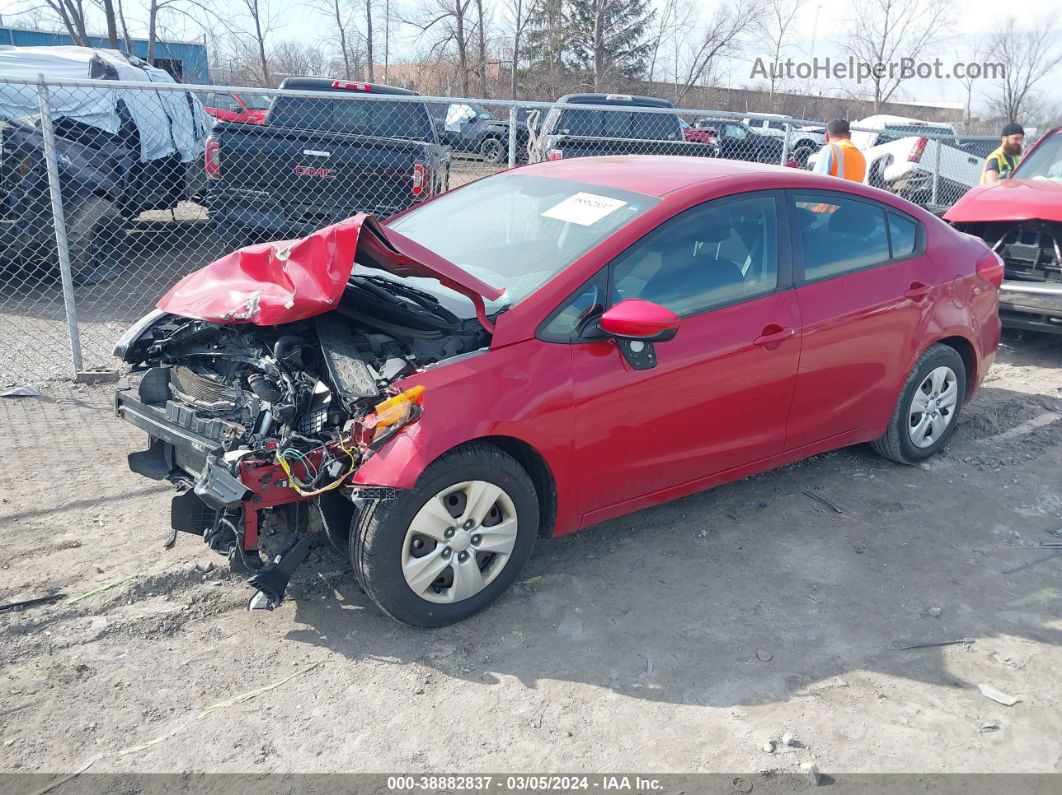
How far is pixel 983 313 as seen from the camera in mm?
5273

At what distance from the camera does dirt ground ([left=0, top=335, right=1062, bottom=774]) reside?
9.54 feet

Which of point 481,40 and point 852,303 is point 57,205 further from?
point 481,40

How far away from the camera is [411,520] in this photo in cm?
327

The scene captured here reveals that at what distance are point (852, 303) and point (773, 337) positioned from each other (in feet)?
2.07

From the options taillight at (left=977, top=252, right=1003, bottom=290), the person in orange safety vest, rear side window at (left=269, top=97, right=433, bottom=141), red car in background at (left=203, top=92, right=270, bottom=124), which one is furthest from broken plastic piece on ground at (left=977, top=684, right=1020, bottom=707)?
red car in background at (left=203, top=92, right=270, bottom=124)

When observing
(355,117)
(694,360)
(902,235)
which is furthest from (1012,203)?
(355,117)

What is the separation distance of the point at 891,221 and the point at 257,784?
4.13 meters

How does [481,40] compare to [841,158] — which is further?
[481,40]

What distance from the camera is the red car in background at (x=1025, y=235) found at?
7.35 meters

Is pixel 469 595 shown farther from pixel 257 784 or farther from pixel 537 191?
pixel 537 191

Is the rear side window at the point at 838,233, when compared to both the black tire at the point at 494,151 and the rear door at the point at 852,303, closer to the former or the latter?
the rear door at the point at 852,303

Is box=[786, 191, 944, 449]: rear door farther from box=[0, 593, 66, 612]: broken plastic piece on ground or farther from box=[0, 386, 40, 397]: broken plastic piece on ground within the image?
box=[0, 386, 40, 397]: broken plastic piece on ground

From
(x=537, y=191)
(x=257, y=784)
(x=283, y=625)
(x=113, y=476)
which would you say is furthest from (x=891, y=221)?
(x=113, y=476)

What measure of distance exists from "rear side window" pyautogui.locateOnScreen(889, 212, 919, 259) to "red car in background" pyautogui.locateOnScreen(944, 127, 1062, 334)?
9.73 ft
